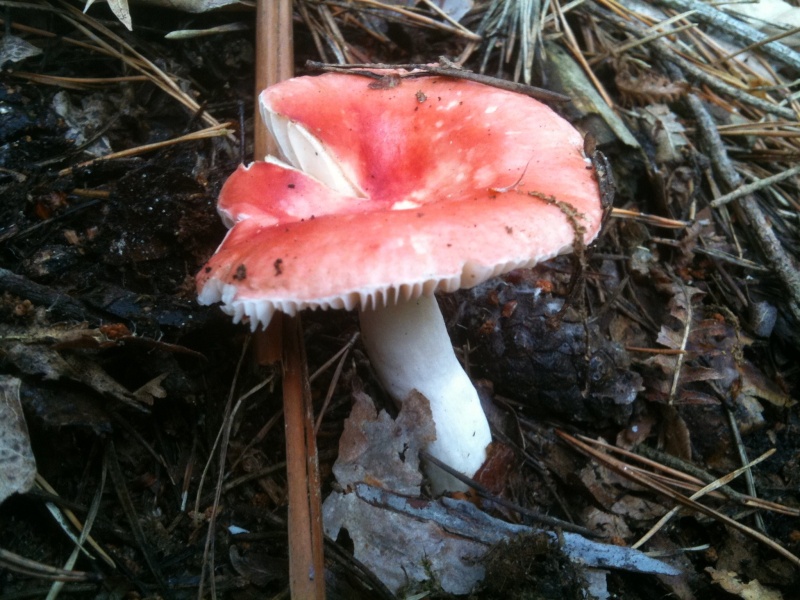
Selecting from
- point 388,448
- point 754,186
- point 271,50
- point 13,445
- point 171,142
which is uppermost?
point 271,50

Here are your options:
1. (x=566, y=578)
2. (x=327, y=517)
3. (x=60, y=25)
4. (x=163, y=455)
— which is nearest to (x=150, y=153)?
(x=60, y=25)

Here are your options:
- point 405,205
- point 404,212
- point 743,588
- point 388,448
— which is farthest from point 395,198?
point 743,588

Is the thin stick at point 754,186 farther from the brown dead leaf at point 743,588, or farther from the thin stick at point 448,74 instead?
the brown dead leaf at point 743,588

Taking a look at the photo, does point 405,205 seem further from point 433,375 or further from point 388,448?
point 388,448

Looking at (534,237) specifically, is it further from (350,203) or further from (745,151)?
(745,151)

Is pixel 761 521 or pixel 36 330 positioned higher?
pixel 36 330

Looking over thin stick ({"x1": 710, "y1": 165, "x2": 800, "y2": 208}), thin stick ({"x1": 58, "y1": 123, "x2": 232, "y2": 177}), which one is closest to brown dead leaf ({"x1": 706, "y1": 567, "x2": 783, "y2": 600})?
thin stick ({"x1": 710, "y1": 165, "x2": 800, "y2": 208})
